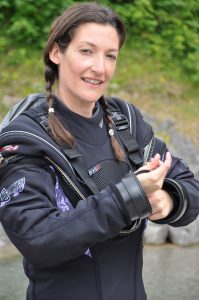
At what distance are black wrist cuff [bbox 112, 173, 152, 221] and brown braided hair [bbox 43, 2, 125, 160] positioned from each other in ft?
0.93

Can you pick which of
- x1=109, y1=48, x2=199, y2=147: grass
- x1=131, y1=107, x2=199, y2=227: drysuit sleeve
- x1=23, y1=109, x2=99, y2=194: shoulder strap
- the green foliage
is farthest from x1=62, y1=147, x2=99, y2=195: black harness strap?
the green foliage

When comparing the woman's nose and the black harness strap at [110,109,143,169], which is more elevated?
the woman's nose

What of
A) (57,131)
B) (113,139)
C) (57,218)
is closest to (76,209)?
(57,218)

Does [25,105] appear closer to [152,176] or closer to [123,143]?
[123,143]

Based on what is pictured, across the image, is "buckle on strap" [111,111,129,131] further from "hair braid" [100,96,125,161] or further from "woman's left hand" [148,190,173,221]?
"woman's left hand" [148,190,173,221]

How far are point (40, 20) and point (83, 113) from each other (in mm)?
5368

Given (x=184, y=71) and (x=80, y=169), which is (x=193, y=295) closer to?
(x=80, y=169)

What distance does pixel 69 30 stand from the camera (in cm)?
159

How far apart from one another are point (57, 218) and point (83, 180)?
19cm

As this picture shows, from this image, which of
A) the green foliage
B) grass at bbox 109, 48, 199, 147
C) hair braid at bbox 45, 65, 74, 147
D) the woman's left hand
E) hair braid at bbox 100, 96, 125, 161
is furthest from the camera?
the green foliage

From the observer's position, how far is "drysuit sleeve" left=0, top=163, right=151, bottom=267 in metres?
1.31

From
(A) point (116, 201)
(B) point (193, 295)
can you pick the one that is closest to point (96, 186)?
(A) point (116, 201)

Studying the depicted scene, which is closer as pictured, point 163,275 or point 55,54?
point 55,54

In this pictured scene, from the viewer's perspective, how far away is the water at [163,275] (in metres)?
3.68
